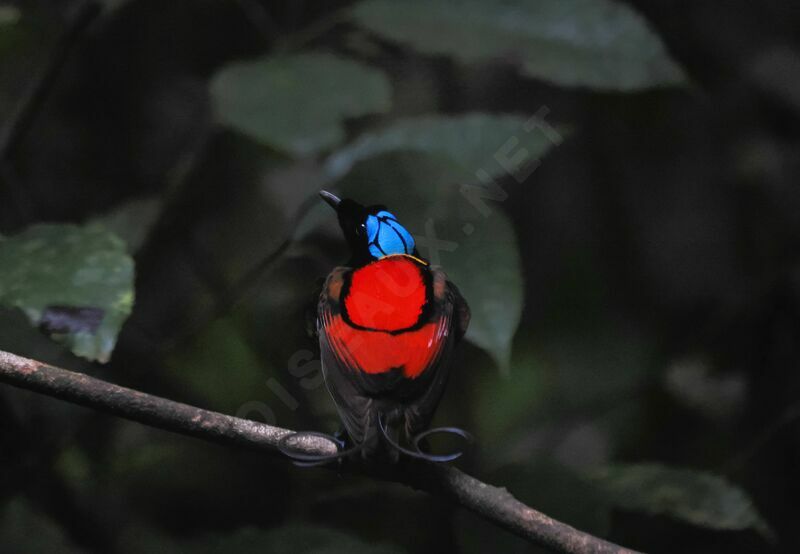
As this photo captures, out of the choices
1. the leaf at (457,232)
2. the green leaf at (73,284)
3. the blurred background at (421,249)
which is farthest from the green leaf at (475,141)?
the green leaf at (73,284)

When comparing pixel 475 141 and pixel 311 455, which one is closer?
pixel 311 455

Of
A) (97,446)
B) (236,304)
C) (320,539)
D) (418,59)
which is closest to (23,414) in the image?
(97,446)

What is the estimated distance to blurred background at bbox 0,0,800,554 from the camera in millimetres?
804

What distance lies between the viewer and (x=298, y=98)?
889 mm

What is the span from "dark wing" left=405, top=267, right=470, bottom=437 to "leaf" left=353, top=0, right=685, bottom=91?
460mm

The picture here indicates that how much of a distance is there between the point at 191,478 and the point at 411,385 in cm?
70

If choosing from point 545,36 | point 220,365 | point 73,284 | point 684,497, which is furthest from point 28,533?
point 545,36

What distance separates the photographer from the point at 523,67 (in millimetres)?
977

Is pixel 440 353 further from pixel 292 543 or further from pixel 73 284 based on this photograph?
pixel 292 543

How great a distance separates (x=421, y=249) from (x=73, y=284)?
24 centimetres

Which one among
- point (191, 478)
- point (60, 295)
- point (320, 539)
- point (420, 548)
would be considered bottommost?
point (191, 478)

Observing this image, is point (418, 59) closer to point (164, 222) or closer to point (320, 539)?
point (164, 222)

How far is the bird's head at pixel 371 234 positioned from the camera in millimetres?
555

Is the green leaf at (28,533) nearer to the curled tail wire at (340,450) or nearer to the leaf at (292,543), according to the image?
the leaf at (292,543)
